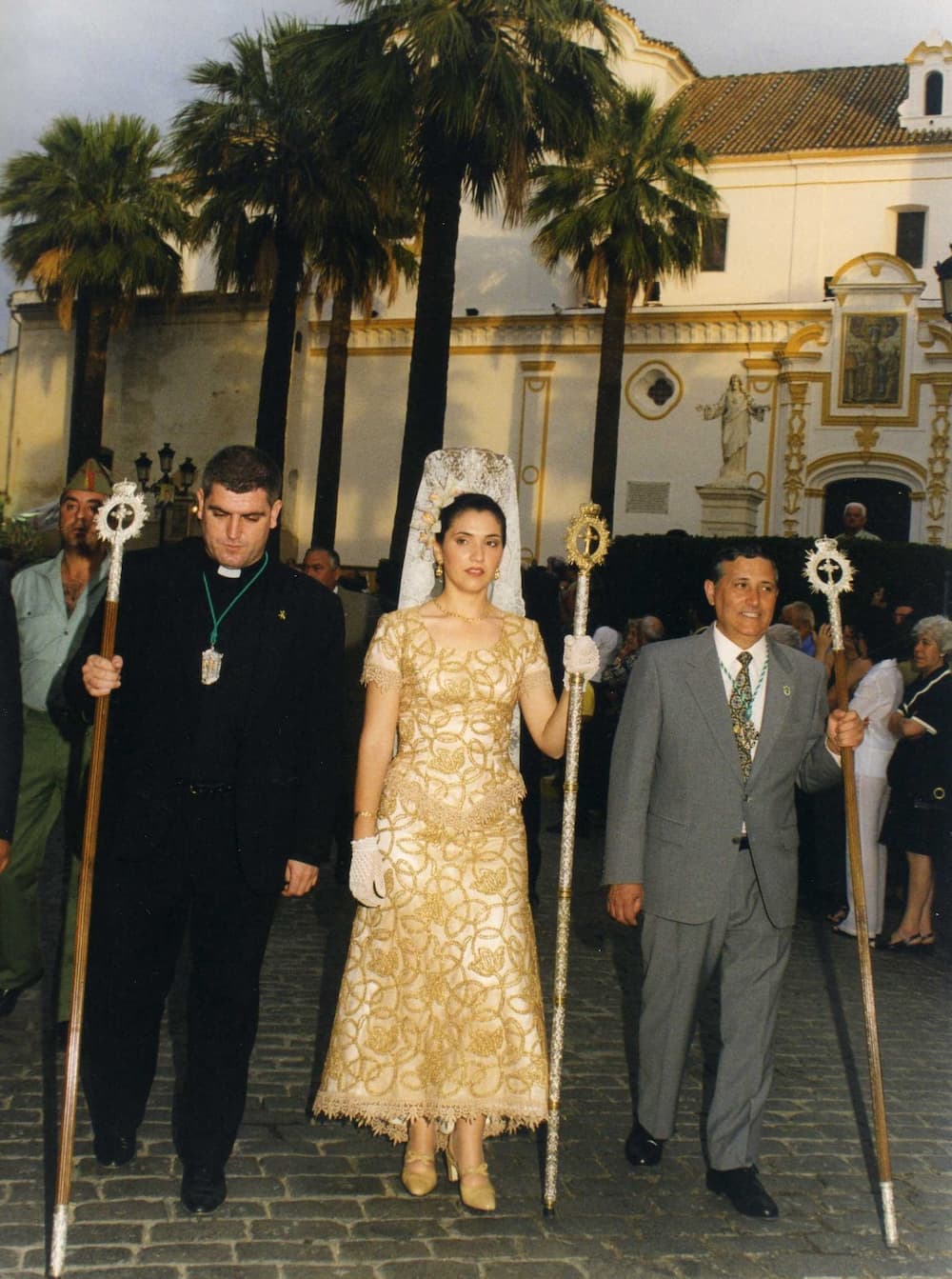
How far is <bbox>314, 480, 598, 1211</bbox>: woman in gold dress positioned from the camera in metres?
4.63

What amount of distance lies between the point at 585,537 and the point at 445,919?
1412 mm

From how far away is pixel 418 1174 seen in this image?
470 centimetres

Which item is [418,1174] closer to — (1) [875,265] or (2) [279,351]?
(2) [279,351]

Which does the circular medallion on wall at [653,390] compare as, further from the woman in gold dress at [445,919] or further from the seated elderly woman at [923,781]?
the woman in gold dress at [445,919]

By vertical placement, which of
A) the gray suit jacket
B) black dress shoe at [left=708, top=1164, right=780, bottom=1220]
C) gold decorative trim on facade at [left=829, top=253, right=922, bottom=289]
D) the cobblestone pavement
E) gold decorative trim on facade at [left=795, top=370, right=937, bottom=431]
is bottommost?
the cobblestone pavement

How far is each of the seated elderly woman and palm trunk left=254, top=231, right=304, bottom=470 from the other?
1457 centimetres

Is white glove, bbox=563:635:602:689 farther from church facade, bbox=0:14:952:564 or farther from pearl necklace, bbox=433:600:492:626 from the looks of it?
church facade, bbox=0:14:952:564

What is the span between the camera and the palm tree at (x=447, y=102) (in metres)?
17.7

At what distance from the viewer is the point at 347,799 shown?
32.2ft

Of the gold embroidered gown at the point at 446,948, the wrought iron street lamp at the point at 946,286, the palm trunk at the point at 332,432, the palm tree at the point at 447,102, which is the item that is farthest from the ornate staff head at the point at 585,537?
the palm trunk at the point at 332,432

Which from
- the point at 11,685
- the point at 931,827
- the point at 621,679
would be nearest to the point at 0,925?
the point at 11,685

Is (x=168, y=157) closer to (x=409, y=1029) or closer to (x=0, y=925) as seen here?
(x=0, y=925)

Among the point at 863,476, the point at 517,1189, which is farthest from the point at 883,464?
the point at 517,1189

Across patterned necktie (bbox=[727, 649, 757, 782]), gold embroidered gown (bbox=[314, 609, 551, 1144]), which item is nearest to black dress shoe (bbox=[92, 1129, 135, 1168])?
gold embroidered gown (bbox=[314, 609, 551, 1144])
